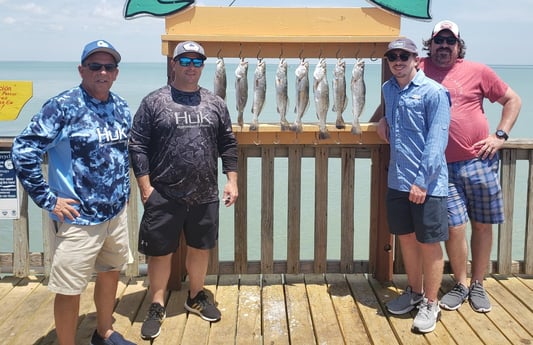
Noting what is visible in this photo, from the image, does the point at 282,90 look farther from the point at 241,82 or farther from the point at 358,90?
the point at 358,90

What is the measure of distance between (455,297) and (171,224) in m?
2.00

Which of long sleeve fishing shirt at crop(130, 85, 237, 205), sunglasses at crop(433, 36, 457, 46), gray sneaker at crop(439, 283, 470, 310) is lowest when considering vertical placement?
gray sneaker at crop(439, 283, 470, 310)

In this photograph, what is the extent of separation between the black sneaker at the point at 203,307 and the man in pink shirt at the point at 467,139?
155cm

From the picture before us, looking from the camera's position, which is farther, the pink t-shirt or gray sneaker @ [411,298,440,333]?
the pink t-shirt

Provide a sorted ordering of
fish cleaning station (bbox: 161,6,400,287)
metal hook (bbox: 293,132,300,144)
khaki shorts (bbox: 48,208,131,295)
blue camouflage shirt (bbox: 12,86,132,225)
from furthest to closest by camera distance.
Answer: metal hook (bbox: 293,132,300,144)
fish cleaning station (bbox: 161,6,400,287)
khaki shorts (bbox: 48,208,131,295)
blue camouflage shirt (bbox: 12,86,132,225)

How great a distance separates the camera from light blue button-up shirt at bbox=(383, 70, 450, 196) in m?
3.19

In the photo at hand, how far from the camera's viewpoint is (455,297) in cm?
370

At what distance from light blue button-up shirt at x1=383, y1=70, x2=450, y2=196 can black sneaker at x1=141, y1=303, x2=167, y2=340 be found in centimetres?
170

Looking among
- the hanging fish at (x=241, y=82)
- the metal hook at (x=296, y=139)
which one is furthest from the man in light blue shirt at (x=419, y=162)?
the hanging fish at (x=241, y=82)

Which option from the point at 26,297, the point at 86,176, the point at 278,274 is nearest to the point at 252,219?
the point at 278,274

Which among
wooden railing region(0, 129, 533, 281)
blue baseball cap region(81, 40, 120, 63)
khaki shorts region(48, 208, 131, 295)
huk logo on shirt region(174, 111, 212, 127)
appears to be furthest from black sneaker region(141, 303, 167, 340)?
blue baseball cap region(81, 40, 120, 63)

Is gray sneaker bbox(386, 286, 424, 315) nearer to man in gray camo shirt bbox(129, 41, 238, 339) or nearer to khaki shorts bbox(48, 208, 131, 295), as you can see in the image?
man in gray camo shirt bbox(129, 41, 238, 339)

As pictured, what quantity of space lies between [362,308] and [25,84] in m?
2.95

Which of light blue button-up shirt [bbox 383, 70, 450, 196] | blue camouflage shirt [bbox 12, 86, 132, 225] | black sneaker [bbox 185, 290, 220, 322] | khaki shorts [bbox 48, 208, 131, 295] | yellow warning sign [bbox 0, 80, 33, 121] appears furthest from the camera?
yellow warning sign [bbox 0, 80, 33, 121]
